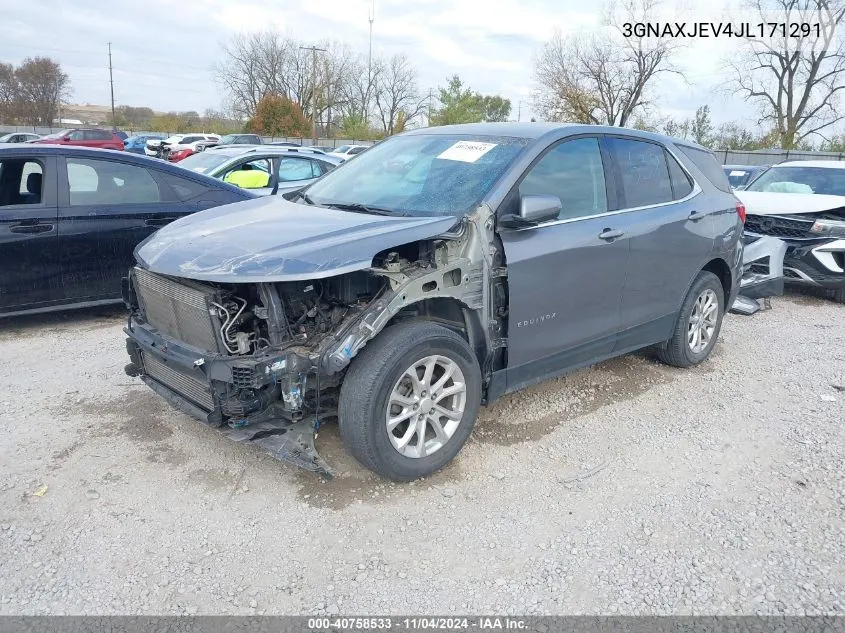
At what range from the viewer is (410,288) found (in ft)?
10.6

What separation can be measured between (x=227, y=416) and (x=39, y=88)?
69507 mm

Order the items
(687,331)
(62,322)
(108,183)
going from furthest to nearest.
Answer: (62,322), (108,183), (687,331)

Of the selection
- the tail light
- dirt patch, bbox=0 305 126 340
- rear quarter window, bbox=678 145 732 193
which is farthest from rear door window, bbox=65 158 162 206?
the tail light

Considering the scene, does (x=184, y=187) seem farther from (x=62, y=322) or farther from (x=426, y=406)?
(x=426, y=406)

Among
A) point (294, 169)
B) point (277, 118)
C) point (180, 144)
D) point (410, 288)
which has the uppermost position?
point (277, 118)

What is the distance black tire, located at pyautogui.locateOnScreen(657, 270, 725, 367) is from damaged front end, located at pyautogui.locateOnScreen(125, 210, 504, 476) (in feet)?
Result: 6.87

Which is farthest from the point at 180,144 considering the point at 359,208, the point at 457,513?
the point at 457,513

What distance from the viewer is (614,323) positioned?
429cm

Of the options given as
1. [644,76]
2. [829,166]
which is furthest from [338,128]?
[829,166]

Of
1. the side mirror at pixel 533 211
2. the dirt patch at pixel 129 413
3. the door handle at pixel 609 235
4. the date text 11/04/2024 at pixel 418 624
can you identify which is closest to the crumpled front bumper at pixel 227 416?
the dirt patch at pixel 129 413

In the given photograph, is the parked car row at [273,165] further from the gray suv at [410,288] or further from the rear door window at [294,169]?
the gray suv at [410,288]

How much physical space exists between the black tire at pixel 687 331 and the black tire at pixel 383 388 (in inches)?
90.1

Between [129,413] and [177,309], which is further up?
[177,309]

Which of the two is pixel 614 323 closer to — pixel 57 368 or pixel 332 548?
pixel 332 548
